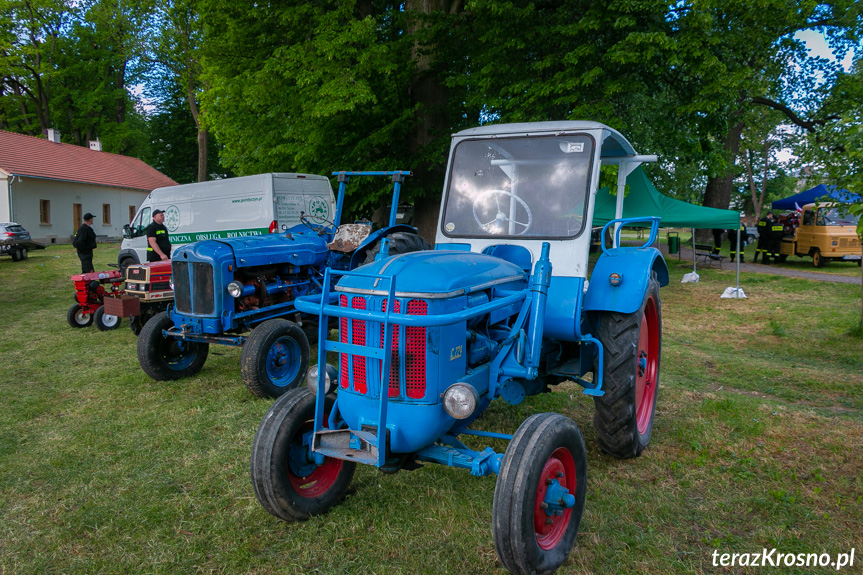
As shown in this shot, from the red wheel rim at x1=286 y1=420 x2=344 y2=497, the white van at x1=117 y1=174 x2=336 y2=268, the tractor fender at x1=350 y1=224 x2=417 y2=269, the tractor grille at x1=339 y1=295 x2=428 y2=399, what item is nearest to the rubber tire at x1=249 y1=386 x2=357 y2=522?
the red wheel rim at x1=286 y1=420 x2=344 y2=497

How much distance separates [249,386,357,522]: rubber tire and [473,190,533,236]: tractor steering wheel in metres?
1.64

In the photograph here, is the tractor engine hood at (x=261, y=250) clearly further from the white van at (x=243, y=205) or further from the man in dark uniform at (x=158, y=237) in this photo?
the white van at (x=243, y=205)

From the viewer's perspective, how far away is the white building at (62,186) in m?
25.3

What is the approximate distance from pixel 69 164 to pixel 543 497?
108 feet

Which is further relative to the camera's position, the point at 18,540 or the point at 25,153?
the point at 25,153

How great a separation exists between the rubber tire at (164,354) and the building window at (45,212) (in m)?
25.7

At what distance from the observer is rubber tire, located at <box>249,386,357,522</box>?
2.86m

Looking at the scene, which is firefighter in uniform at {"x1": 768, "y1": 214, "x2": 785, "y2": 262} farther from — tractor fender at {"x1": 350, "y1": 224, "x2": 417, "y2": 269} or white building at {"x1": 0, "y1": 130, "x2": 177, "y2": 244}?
white building at {"x1": 0, "y1": 130, "x2": 177, "y2": 244}

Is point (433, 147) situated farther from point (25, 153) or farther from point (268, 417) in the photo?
point (25, 153)

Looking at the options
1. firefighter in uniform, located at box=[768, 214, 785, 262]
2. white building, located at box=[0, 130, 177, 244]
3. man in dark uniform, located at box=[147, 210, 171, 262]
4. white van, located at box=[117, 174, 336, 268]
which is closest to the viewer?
man in dark uniform, located at box=[147, 210, 171, 262]

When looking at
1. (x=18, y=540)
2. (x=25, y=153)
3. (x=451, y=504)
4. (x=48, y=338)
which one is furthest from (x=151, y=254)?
(x=25, y=153)

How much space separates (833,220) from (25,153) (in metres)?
32.6

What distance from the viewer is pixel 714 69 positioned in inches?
370

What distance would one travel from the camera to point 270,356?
5.53 metres
